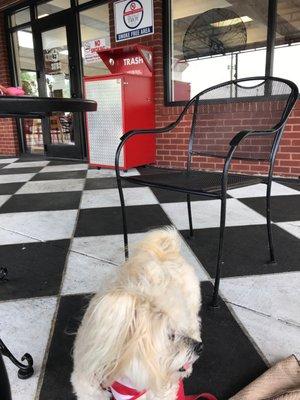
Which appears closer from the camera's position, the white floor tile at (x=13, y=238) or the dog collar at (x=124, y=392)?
the dog collar at (x=124, y=392)

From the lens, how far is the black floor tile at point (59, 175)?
148 inches

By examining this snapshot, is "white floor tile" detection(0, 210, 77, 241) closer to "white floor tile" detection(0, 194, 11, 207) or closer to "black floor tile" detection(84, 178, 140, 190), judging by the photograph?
"white floor tile" detection(0, 194, 11, 207)

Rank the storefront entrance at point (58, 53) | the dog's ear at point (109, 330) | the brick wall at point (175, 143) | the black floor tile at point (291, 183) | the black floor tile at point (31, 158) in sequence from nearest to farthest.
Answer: the dog's ear at point (109, 330) < the black floor tile at point (291, 183) < the brick wall at point (175, 143) < the storefront entrance at point (58, 53) < the black floor tile at point (31, 158)

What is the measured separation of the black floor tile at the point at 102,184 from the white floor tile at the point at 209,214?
2.64ft

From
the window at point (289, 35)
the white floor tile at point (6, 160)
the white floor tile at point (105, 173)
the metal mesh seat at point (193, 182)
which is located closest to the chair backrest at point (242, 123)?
the metal mesh seat at point (193, 182)

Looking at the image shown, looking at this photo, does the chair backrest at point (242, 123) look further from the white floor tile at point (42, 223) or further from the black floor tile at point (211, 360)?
the white floor tile at point (42, 223)

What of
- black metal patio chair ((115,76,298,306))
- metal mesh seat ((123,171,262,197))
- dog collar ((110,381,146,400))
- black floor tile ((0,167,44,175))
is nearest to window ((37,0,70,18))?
black floor tile ((0,167,44,175))

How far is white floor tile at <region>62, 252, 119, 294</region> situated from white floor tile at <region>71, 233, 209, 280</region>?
0.06 metres

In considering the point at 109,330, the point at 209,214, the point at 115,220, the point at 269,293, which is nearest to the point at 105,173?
the point at 115,220

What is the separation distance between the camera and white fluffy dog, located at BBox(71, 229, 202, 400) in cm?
55

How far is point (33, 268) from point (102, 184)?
5.99 feet

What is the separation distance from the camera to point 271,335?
1.08 metres

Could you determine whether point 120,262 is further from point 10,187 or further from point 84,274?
point 10,187

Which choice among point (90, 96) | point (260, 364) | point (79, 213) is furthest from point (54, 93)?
point (260, 364)
